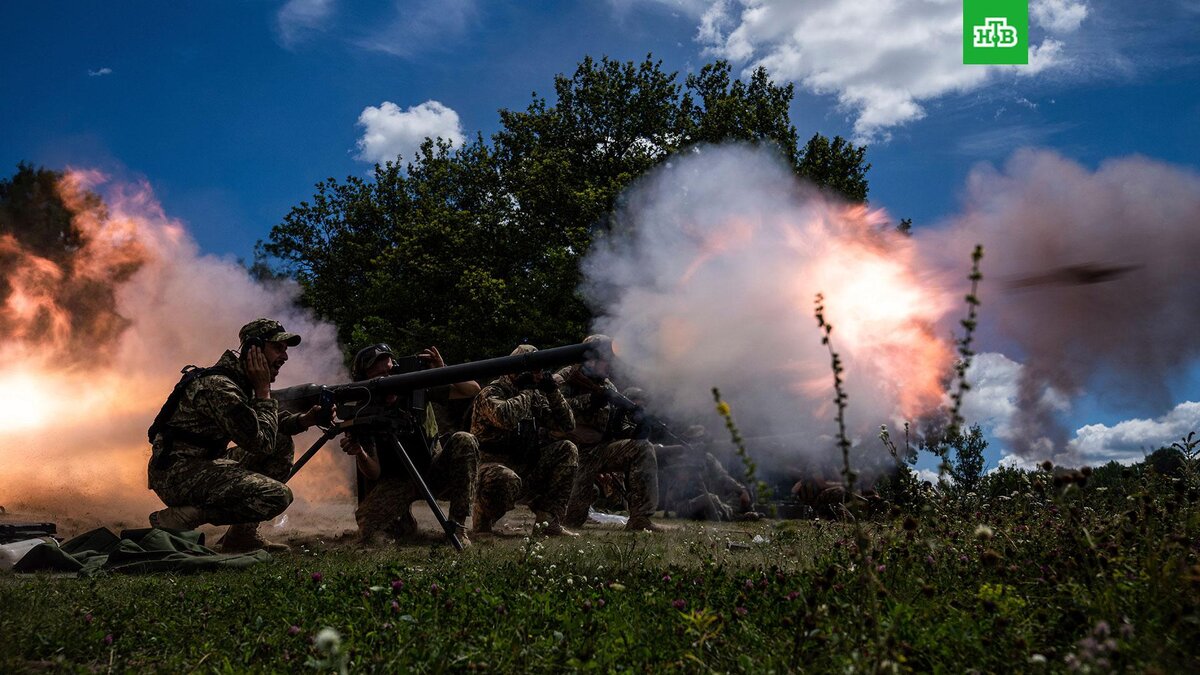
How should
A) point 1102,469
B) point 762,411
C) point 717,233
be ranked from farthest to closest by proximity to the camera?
point 762,411 < point 717,233 < point 1102,469

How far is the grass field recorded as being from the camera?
309 centimetres

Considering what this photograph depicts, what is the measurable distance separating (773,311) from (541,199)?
1558cm

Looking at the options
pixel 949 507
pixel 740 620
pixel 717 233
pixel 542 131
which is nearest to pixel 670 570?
pixel 740 620

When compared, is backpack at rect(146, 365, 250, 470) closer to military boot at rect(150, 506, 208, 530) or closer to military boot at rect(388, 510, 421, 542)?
military boot at rect(150, 506, 208, 530)

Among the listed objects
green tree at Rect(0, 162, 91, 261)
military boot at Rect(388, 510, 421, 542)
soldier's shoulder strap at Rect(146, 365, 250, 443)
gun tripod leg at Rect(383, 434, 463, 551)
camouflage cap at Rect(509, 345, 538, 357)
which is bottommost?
military boot at Rect(388, 510, 421, 542)

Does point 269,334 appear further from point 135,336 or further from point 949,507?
point 135,336

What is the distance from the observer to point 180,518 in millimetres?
7441

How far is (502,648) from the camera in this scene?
3.40 metres

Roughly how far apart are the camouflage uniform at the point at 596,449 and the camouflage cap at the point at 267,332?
3.61m

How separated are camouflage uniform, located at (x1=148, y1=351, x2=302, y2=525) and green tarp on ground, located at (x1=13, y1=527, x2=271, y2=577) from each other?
413mm

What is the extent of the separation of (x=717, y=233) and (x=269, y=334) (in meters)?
5.33

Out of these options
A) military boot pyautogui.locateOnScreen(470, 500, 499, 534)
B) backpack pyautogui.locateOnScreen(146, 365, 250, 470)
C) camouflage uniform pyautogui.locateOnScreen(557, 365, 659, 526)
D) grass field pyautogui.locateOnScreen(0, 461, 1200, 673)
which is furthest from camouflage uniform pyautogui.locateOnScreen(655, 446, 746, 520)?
grass field pyautogui.locateOnScreen(0, 461, 1200, 673)

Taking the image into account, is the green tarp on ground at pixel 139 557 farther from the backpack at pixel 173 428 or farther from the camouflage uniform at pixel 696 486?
the camouflage uniform at pixel 696 486

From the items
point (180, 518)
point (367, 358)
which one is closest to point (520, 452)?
point (367, 358)
